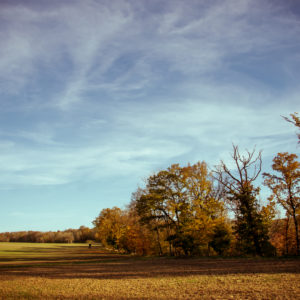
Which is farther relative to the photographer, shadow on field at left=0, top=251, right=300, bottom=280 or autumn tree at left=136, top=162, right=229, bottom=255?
autumn tree at left=136, top=162, right=229, bottom=255

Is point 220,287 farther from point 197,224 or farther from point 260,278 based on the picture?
point 197,224

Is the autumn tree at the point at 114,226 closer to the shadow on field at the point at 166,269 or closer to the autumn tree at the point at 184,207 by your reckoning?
the autumn tree at the point at 184,207

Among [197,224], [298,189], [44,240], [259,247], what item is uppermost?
[298,189]

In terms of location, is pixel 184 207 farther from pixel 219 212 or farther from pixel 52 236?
pixel 52 236

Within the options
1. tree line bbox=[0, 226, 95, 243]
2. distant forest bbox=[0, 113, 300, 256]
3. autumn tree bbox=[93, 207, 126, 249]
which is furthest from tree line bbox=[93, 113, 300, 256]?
tree line bbox=[0, 226, 95, 243]

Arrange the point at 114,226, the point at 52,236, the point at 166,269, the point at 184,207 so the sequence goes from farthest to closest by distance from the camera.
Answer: the point at 52,236, the point at 114,226, the point at 184,207, the point at 166,269

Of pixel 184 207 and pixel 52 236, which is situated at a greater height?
pixel 184 207

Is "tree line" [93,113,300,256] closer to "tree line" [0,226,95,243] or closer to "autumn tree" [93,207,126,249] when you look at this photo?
"autumn tree" [93,207,126,249]

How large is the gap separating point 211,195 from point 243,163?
9.74 metres

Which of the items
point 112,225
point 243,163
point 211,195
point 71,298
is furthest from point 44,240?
point 71,298

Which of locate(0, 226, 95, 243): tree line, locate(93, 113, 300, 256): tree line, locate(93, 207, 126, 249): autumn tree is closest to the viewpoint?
locate(93, 113, 300, 256): tree line

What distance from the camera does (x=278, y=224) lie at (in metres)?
43.7

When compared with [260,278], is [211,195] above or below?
above

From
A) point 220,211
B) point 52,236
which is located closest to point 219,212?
point 220,211
